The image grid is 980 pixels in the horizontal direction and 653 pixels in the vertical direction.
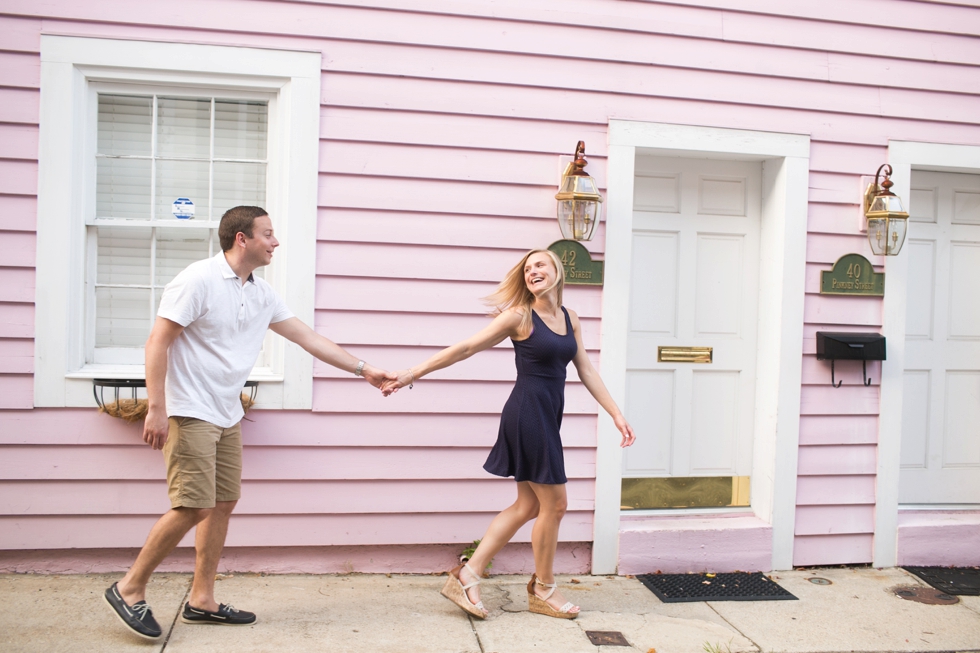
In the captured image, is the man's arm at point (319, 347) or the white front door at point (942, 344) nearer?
the man's arm at point (319, 347)

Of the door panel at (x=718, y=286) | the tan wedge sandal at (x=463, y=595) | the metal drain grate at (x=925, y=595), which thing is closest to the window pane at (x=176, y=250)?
the tan wedge sandal at (x=463, y=595)

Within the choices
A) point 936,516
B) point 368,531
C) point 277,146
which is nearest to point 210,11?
point 277,146

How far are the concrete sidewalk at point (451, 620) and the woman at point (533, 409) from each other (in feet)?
0.71

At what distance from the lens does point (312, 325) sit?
4328mm

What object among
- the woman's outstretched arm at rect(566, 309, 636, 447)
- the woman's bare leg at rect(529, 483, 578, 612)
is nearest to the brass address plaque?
the woman's outstretched arm at rect(566, 309, 636, 447)

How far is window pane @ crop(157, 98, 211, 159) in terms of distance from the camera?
4.34 meters

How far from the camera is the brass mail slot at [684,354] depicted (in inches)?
193

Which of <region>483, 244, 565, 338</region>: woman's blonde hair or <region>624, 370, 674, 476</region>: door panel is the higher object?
<region>483, 244, 565, 338</region>: woman's blonde hair

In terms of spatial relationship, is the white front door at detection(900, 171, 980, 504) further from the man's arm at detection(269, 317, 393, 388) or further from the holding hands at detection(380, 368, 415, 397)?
the man's arm at detection(269, 317, 393, 388)

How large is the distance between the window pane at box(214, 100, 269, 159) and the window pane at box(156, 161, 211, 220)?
140mm

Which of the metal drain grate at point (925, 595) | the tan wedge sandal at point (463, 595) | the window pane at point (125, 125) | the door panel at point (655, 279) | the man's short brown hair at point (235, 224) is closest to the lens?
the man's short brown hair at point (235, 224)

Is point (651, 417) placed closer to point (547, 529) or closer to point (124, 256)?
point (547, 529)

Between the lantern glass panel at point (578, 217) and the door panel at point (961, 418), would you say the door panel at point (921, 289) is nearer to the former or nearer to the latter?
the door panel at point (961, 418)

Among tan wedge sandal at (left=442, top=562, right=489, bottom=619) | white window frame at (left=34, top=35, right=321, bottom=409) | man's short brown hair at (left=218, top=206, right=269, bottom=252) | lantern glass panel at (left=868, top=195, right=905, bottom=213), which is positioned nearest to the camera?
man's short brown hair at (left=218, top=206, right=269, bottom=252)
